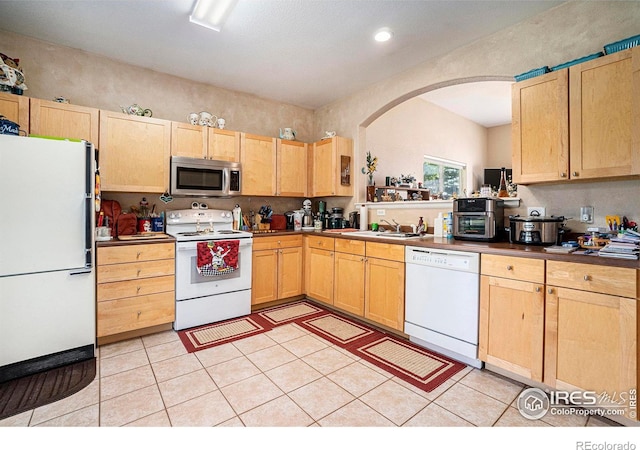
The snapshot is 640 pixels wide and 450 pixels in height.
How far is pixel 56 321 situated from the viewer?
2.28 meters

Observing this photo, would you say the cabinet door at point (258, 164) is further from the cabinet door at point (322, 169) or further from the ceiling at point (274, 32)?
the ceiling at point (274, 32)

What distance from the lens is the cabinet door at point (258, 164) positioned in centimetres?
379

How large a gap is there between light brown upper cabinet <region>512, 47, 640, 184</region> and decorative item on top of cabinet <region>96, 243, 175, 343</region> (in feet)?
10.7

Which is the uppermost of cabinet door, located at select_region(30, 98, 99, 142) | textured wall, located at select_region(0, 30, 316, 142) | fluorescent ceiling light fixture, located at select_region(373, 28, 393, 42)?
fluorescent ceiling light fixture, located at select_region(373, 28, 393, 42)

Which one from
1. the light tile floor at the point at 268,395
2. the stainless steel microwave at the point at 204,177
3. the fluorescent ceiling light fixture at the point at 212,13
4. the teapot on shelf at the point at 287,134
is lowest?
the light tile floor at the point at 268,395

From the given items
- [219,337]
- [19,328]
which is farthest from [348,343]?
[19,328]

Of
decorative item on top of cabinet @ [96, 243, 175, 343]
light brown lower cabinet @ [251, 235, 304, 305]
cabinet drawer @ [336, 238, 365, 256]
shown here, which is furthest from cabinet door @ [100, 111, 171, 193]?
cabinet drawer @ [336, 238, 365, 256]

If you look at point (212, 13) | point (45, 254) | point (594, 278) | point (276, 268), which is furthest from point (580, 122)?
point (45, 254)

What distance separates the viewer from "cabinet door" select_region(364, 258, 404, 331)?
2.81m

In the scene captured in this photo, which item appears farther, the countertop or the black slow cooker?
the black slow cooker

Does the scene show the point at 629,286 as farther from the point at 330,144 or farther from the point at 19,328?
the point at 19,328

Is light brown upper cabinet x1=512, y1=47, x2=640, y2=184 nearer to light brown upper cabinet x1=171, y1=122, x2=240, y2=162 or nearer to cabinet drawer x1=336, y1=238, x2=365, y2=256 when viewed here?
cabinet drawer x1=336, y1=238, x2=365, y2=256
